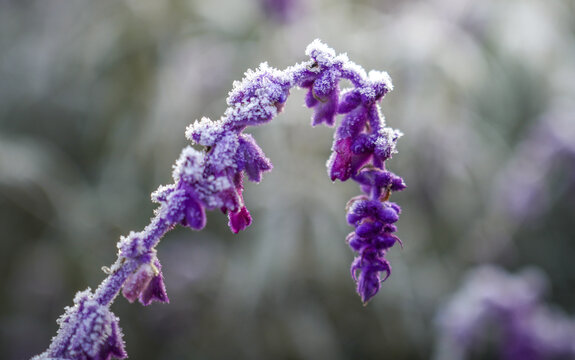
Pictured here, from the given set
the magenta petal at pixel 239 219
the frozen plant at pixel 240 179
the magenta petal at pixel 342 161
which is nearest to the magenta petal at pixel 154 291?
the frozen plant at pixel 240 179

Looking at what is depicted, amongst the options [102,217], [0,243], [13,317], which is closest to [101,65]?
[102,217]

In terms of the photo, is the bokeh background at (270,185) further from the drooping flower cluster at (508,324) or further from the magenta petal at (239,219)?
the magenta petal at (239,219)

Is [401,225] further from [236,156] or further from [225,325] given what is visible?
[236,156]


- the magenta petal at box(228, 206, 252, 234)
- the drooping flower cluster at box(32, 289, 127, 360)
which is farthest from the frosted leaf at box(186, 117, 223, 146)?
the drooping flower cluster at box(32, 289, 127, 360)

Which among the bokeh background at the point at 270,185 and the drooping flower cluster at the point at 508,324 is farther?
the bokeh background at the point at 270,185

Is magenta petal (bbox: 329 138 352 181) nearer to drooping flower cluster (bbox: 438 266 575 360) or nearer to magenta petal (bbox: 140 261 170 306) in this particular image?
magenta petal (bbox: 140 261 170 306)
